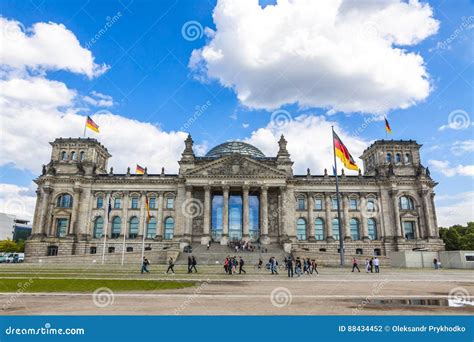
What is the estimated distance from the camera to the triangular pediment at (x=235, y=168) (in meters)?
63.8

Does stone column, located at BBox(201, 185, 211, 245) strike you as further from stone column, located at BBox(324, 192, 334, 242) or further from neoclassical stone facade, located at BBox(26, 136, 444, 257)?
stone column, located at BBox(324, 192, 334, 242)

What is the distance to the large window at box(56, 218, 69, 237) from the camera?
65.8 meters

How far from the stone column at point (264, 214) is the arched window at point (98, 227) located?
3222 cm

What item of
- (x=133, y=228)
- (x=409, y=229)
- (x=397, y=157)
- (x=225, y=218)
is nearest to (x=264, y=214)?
(x=225, y=218)

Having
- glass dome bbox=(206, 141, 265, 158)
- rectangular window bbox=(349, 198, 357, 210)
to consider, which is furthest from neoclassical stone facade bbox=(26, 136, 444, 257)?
glass dome bbox=(206, 141, 265, 158)

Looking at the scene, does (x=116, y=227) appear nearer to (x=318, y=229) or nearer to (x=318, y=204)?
(x=318, y=229)

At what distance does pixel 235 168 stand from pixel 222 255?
63.9 ft

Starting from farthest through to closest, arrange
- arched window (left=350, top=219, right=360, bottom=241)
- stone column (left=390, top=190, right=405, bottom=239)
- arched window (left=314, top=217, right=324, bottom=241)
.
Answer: arched window (left=314, top=217, right=324, bottom=241)
arched window (left=350, top=219, right=360, bottom=241)
stone column (left=390, top=190, right=405, bottom=239)

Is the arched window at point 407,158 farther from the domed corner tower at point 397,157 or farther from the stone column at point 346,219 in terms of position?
the stone column at point 346,219

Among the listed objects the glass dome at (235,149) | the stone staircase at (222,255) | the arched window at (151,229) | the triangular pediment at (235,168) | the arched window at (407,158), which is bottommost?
the stone staircase at (222,255)

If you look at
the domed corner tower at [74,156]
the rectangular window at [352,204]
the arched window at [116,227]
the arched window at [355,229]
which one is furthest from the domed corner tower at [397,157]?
the domed corner tower at [74,156]

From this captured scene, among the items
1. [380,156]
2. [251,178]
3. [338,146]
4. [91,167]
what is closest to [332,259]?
[338,146]

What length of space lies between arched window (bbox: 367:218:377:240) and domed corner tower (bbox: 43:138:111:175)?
57778mm

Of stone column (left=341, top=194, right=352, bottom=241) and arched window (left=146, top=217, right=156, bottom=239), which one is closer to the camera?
stone column (left=341, top=194, right=352, bottom=241)
